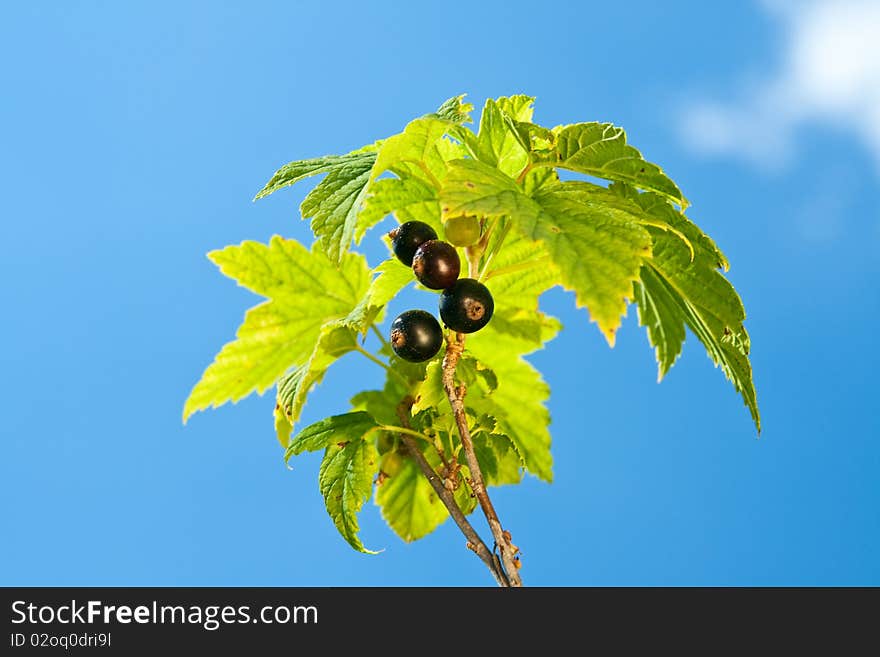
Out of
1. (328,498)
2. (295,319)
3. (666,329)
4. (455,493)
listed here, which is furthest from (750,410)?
(295,319)

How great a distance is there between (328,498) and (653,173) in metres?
0.81

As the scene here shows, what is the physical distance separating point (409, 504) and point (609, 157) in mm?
925

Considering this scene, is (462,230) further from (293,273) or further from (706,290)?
(293,273)

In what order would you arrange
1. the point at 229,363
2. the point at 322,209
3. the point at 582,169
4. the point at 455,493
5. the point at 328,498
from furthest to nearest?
1. the point at 229,363
2. the point at 455,493
3. the point at 328,498
4. the point at 582,169
5. the point at 322,209

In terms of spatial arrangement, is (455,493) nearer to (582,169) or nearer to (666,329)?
(666,329)

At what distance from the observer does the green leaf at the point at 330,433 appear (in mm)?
1642

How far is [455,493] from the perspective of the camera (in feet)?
5.71

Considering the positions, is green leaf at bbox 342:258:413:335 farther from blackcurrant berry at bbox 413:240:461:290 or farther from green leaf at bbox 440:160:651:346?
green leaf at bbox 440:160:651:346

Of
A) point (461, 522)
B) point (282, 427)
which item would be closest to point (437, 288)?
→ point (461, 522)

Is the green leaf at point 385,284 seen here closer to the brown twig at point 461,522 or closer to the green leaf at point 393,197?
the green leaf at point 393,197

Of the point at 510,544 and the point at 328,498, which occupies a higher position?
the point at 328,498

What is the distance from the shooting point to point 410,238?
4.90ft

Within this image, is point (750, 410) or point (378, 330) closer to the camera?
point (750, 410)

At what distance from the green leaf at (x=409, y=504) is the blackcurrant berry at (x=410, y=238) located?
602 millimetres
